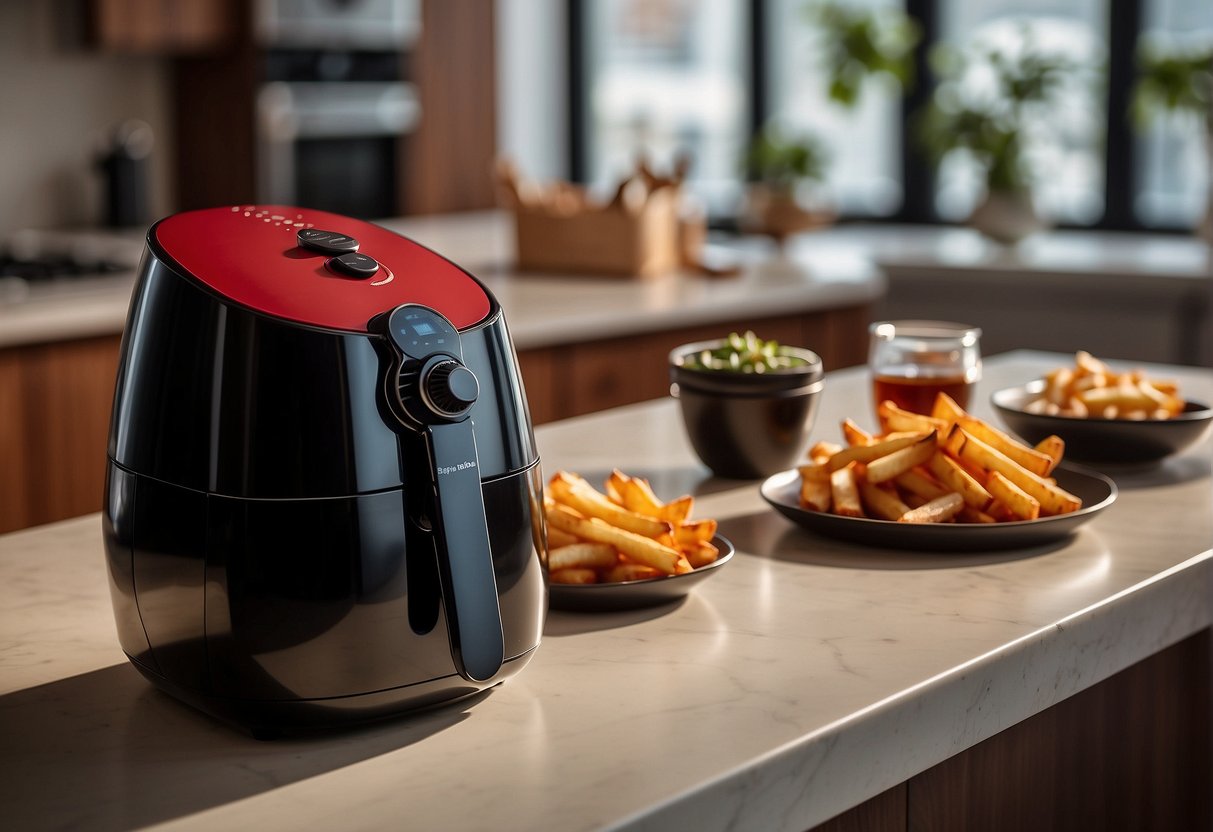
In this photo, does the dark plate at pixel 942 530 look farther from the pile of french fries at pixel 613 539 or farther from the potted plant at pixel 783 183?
the potted plant at pixel 783 183

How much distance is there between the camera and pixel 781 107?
4.75 metres

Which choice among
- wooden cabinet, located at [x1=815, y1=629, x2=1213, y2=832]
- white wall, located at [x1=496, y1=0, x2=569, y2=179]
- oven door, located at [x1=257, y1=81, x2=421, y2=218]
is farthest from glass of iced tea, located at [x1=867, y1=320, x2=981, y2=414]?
white wall, located at [x1=496, y1=0, x2=569, y2=179]

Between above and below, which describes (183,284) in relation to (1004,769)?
above

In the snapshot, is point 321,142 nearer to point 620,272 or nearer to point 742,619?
point 620,272

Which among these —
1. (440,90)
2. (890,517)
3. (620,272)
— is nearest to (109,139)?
(440,90)

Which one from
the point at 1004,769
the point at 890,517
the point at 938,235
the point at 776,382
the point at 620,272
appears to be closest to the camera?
the point at 1004,769

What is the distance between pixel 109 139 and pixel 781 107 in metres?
2.10

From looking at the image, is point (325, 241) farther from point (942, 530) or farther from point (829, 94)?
point (829, 94)

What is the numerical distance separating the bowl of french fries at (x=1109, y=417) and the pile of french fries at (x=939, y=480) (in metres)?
0.25

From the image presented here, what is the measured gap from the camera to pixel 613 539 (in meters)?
1.04

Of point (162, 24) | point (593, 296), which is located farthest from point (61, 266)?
point (162, 24)

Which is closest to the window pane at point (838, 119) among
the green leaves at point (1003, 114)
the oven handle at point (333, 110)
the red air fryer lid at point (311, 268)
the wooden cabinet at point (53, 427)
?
the green leaves at point (1003, 114)

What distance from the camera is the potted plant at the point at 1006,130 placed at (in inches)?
144

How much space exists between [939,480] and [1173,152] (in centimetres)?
319
